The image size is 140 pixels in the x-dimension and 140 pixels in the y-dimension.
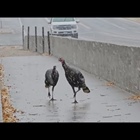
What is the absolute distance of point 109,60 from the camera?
47.1 ft

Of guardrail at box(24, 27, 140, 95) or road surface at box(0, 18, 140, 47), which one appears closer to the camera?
guardrail at box(24, 27, 140, 95)

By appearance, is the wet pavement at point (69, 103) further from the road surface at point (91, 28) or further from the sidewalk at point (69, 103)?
the road surface at point (91, 28)

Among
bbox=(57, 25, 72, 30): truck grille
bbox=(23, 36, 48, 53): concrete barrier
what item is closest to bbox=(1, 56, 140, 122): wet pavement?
bbox=(23, 36, 48, 53): concrete barrier

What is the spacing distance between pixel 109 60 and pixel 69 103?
349 centimetres

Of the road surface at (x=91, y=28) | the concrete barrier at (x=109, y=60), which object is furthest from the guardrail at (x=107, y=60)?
the road surface at (x=91, y=28)

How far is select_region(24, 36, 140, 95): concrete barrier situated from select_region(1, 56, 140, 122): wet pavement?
27 cm

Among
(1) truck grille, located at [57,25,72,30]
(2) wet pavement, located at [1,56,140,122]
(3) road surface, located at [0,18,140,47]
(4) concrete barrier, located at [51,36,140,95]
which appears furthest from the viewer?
(3) road surface, located at [0,18,140,47]

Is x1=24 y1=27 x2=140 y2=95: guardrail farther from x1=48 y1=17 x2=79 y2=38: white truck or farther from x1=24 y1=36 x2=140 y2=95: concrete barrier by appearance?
x1=48 y1=17 x2=79 y2=38: white truck

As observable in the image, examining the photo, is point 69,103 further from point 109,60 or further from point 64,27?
point 64,27

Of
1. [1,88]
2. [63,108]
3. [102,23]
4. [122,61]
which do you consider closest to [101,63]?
[122,61]

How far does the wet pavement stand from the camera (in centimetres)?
942

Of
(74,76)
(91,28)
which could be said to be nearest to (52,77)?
(74,76)

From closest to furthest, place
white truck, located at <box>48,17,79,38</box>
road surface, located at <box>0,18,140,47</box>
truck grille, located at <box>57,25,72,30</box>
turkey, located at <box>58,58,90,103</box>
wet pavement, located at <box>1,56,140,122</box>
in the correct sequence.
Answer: wet pavement, located at <box>1,56,140,122</box> < turkey, located at <box>58,58,90,103</box> < white truck, located at <box>48,17,79,38</box> < truck grille, located at <box>57,25,72,30</box> < road surface, located at <box>0,18,140,47</box>
